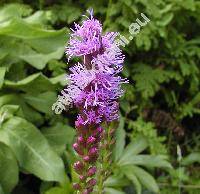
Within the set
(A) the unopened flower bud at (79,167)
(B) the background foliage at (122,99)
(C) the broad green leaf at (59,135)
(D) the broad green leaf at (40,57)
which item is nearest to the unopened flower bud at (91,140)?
(A) the unopened flower bud at (79,167)

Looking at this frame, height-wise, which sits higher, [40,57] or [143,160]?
[40,57]

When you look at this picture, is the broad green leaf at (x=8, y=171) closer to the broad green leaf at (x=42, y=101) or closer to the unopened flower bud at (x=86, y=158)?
the broad green leaf at (x=42, y=101)

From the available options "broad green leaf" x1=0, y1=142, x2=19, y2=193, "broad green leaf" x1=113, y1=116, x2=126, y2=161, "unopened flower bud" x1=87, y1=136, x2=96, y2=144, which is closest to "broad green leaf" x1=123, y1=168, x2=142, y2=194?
"broad green leaf" x1=113, y1=116, x2=126, y2=161

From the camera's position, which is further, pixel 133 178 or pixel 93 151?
pixel 133 178

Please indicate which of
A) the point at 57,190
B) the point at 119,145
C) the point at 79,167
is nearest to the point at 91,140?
the point at 79,167

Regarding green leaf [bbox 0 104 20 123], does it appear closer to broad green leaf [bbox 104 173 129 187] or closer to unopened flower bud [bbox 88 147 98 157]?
broad green leaf [bbox 104 173 129 187]

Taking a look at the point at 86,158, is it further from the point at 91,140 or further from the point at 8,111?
the point at 8,111
